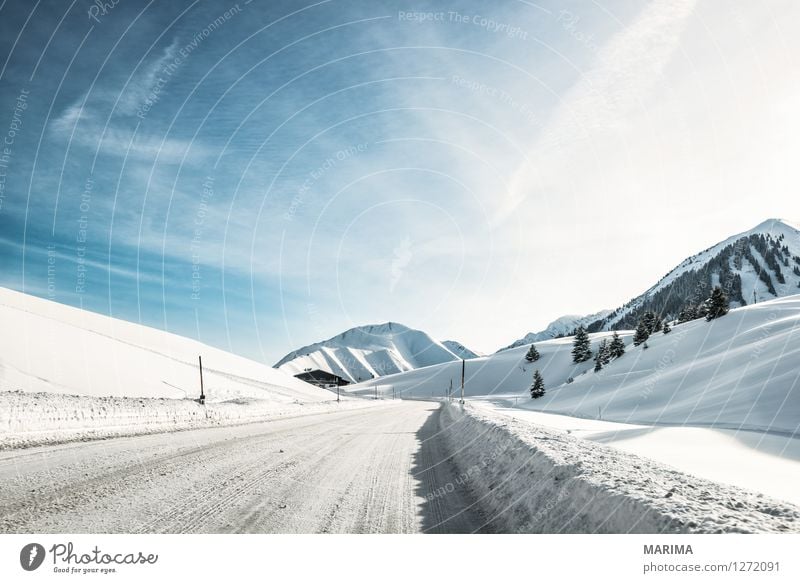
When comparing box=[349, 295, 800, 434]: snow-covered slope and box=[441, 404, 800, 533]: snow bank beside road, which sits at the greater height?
box=[441, 404, 800, 533]: snow bank beside road

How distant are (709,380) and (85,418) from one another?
50.9 meters

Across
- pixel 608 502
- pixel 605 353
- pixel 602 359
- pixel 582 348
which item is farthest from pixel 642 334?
pixel 608 502

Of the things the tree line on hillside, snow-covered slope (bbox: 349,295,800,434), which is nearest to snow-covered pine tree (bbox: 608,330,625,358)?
the tree line on hillside

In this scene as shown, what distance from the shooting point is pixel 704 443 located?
66.5ft

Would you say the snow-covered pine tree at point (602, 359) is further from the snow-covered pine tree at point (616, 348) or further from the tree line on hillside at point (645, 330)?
the snow-covered pine tree at point (616, 348)

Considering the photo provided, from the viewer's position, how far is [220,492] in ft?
16.2

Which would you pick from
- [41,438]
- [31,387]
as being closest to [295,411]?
[31,387]

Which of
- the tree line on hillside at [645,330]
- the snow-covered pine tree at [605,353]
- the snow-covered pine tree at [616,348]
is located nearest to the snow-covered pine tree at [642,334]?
the tree line on hillside at [645,330]

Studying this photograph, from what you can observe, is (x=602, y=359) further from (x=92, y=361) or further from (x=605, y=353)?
(x=92, y=361)

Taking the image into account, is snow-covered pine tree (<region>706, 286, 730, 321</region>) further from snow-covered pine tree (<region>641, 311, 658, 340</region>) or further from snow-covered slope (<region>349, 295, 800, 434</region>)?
snow-covered pine tree (<region>641, 311, 658, 340</region>)

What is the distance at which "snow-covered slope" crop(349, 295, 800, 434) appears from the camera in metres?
27.8

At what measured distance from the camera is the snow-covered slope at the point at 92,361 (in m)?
25.4

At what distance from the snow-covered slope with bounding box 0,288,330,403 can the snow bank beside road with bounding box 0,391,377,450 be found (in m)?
12.2
